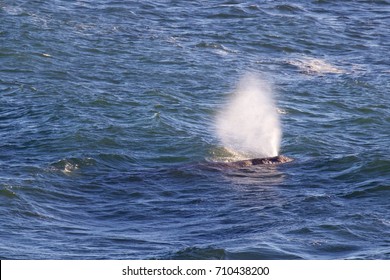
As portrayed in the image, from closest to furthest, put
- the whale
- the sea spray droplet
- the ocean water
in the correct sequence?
the ocean water < the whale < the sea spray droplet

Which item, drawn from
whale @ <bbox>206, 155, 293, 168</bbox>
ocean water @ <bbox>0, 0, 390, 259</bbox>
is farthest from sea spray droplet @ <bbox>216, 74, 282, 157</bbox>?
whale @ <bbox>206, 155, 293, 168</bbox>

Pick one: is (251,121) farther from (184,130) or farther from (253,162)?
(253,162)

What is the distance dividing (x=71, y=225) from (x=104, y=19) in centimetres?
2573

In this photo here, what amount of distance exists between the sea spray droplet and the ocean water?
1.29 ft

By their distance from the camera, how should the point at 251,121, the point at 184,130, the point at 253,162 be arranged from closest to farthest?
the point at 253,162, the point at 184,130, the point at 251,121

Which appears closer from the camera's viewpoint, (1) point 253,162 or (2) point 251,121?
(1) point 253,162

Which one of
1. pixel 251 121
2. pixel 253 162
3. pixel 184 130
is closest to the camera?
pixel 253 162

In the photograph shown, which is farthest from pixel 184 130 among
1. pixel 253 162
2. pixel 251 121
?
pixel 253 162

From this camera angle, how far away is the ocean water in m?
21.2

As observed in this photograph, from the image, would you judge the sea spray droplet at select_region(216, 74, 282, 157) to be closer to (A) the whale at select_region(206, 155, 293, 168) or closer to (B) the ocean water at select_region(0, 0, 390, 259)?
(B) the ocean water at select_region(0, 0, 390, 259)

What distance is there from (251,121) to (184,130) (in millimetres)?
2568

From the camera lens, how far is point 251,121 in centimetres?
3250

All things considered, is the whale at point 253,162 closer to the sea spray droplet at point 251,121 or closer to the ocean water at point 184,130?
the ocean water at point 184,130

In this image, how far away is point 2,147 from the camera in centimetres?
2847
